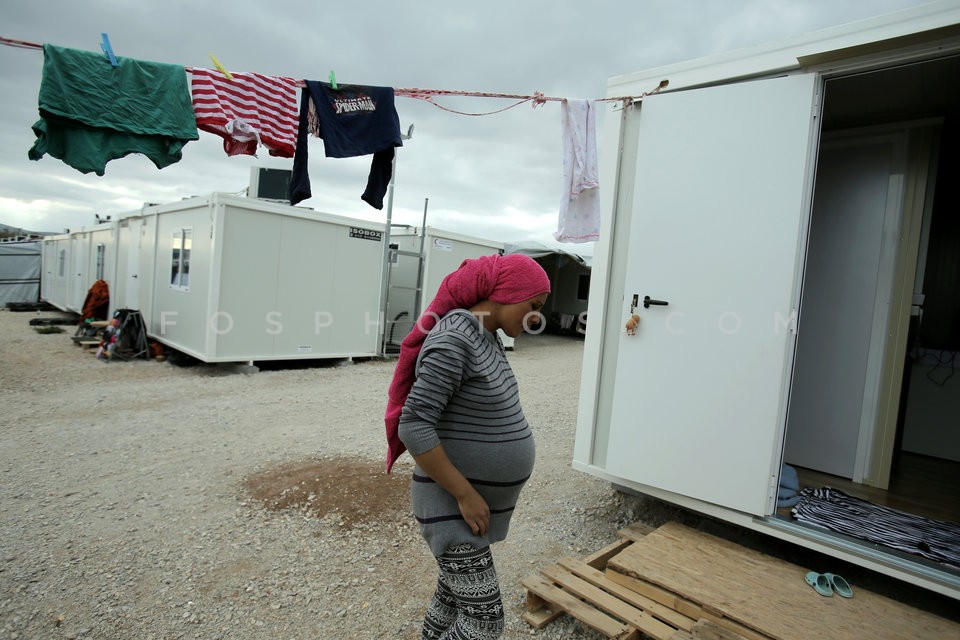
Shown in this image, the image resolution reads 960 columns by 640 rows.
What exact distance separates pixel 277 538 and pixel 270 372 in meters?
5.75

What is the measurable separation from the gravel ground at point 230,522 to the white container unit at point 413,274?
4.51 m

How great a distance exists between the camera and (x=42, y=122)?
2.96 meters

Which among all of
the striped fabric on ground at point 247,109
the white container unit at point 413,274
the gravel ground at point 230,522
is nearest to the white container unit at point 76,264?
the white container unit at point 413,274

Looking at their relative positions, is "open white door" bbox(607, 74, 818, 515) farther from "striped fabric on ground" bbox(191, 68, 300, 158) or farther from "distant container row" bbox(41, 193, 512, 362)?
"distant container row" bbox(41, 193, 512, 362)

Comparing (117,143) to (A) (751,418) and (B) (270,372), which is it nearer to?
(A) (751,418)

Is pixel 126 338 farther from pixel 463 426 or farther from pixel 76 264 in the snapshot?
pixel 463 426

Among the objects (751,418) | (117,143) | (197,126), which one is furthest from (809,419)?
(117,143)

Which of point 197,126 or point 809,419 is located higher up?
point 197,126

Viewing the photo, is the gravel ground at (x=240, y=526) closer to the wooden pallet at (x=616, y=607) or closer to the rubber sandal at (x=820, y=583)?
the wooden pallet at (x=616, y=607)

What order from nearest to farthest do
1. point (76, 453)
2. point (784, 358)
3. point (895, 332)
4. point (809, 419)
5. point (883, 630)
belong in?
point (883, 630) < point (784, 358) < point (895, 332) < point (809, 419) < point (76, 453)

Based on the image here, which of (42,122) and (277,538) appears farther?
(277,538)

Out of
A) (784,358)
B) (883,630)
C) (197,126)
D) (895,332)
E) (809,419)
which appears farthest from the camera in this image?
(809,419)

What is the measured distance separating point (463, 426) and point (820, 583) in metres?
2.22

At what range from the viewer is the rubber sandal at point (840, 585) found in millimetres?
2590
